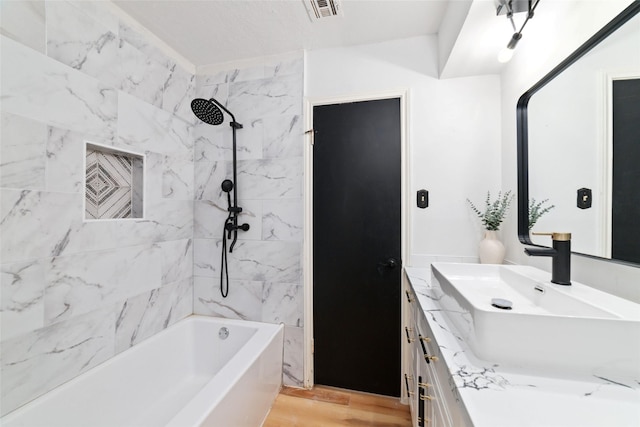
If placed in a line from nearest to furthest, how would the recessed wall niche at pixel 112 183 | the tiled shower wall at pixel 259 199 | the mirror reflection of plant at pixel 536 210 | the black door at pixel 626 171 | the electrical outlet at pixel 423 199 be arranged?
the black door at pixel 626 171
the mirror reflection of plant at pixel 536 210
the recessed wall niche at pixel 112 183
the electrical outlet at pixel 423 199
the tiled shower wall at pixel 259 199

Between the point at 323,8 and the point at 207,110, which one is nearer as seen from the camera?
the point at 323,8

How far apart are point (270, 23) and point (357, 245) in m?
1.61

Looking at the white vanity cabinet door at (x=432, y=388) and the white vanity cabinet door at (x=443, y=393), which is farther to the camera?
the white vanity cabinet door at (x=432, y=388)

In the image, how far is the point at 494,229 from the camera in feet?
5.17

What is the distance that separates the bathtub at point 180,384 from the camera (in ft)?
3.73

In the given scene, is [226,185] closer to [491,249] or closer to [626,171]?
[491,249]

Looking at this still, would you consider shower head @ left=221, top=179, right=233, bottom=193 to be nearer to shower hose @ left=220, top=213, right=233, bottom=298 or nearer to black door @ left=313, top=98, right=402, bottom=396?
shower hose @ left=220, top=213, right=233, bottom=298

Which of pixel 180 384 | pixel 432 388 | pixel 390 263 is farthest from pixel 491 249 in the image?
pixel 180 384

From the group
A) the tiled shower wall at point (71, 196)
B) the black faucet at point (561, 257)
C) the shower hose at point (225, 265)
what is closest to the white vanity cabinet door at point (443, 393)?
the black faucet at point (561, 257)

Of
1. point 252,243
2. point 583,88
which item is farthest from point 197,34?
point 583,88

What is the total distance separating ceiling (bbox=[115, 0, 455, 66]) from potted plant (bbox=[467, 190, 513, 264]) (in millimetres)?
1229

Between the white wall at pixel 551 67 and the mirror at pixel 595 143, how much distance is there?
59mm

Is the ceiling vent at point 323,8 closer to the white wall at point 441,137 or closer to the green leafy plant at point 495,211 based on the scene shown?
the white wall at point 441,137

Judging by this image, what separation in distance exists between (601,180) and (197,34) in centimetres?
233
